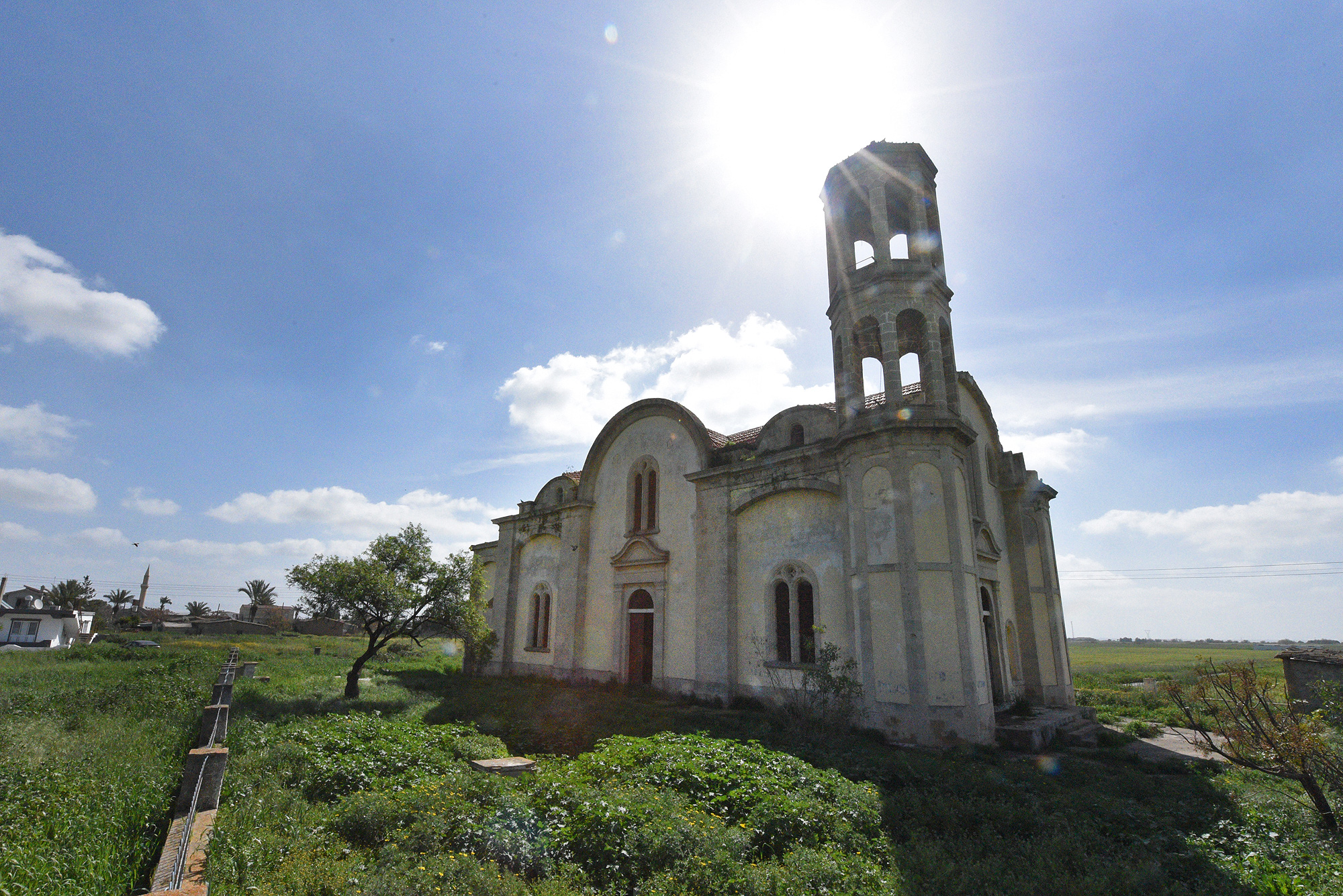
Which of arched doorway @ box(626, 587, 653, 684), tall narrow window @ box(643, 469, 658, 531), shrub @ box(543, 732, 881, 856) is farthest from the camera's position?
tall narrow window @ box(643, 469, 658, 531)

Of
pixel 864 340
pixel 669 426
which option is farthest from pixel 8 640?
pixel 864 340

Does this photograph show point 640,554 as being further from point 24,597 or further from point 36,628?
point 24,597

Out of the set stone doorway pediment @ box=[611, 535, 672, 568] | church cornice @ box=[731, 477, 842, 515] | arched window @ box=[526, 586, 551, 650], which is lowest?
arched window @ box=[526, 586, 551, 650]

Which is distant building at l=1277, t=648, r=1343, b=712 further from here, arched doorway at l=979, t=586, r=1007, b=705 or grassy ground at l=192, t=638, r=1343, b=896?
grassy ground at l=192, t=638, r=1343, b=896

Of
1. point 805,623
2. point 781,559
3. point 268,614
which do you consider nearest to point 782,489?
point 781,559

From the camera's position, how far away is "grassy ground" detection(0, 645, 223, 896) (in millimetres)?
4945

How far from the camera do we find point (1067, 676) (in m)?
16.9

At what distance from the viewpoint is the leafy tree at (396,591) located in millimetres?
16594

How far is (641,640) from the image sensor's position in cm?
1855

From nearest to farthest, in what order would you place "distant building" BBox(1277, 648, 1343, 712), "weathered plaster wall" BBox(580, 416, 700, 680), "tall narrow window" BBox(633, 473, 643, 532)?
"distant building" BBox(1277, 648, 1343, 712) → "weathered plaster wall" BBox(580, 416, 700, 680) → "tall narrow window" BBox(633, 473, 643, 532)

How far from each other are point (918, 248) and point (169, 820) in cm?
1675

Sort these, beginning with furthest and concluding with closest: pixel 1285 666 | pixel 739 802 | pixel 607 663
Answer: pixel 607 663 < pixel 1285 666 < pixel 739 802

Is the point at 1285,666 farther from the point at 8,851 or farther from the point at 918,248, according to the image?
the point at 8,851

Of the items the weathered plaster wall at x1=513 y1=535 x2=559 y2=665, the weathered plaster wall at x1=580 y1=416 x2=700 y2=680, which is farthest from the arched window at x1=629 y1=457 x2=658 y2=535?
the weathered plaster wall at x1=513 y1=535 x2=559 y2=665
